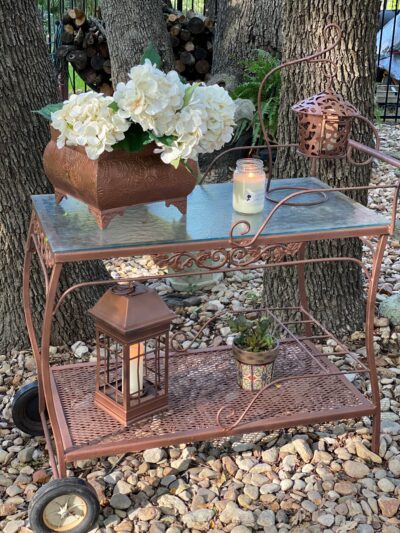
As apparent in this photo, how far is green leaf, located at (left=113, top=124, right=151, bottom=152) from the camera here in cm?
193

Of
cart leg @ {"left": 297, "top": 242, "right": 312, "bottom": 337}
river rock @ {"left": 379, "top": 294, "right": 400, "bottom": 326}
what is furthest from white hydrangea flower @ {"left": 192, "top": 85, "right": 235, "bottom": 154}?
river rock @ {"left": 379, "top": 294, "right": 400, "bottom": 326}

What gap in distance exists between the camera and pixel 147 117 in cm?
184

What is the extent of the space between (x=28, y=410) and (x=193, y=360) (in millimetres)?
608

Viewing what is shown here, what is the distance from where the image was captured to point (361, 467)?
235cm

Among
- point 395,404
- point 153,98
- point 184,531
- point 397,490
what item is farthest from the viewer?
point 395,404

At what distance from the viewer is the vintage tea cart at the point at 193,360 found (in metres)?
1.99

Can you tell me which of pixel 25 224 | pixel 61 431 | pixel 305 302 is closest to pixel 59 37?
pixel 25 224

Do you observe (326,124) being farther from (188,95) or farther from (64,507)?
(64,507)

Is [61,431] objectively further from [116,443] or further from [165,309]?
[165,309]

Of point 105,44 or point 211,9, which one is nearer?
point 105,44

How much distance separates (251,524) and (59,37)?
5.34 m

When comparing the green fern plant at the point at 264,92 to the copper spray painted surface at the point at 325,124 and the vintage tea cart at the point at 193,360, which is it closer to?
the vintage tea cart at the point at 193,360

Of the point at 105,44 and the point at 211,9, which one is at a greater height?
the point at 211,9

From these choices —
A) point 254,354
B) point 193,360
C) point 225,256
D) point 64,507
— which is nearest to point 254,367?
point 254,354
